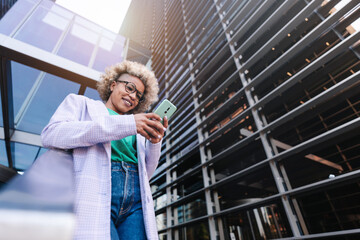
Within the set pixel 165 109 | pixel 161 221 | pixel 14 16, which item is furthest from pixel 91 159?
pixel 14 16

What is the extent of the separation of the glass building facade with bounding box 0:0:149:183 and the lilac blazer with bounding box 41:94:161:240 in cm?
423

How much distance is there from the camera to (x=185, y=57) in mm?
4961

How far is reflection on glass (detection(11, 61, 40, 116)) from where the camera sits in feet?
16.4

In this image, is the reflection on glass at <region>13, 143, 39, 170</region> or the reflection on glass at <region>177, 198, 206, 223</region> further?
the reflection on glass at <region>13, 143, 39, 170</region>

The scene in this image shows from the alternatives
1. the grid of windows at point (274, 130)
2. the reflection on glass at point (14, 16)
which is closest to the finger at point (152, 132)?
the grid of windows at point (274, 130)

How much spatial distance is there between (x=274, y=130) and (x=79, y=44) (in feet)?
21.5

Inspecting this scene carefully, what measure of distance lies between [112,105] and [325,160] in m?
2.66

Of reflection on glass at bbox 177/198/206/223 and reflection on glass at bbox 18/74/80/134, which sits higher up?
reflection on glass at bbox 18/74/80/134

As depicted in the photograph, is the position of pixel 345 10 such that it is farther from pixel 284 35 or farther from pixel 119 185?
pixel 119 185

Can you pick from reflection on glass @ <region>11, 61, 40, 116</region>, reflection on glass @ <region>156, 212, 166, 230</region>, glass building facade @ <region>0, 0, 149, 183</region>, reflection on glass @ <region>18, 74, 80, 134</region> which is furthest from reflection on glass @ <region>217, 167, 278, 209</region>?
reflection on glass @ <region>11, 61, 40, 116</region>

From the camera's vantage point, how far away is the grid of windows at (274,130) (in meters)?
2.06

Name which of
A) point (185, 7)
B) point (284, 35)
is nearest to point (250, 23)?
point (284, 35)

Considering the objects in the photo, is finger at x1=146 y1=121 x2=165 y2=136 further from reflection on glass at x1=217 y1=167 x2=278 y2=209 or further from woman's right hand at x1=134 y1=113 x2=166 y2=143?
reflection on glass at x1=217 y1=167 x2=278 y2=209

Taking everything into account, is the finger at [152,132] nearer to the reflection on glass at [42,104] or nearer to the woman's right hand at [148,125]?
the woman's right hand at [148,125]
